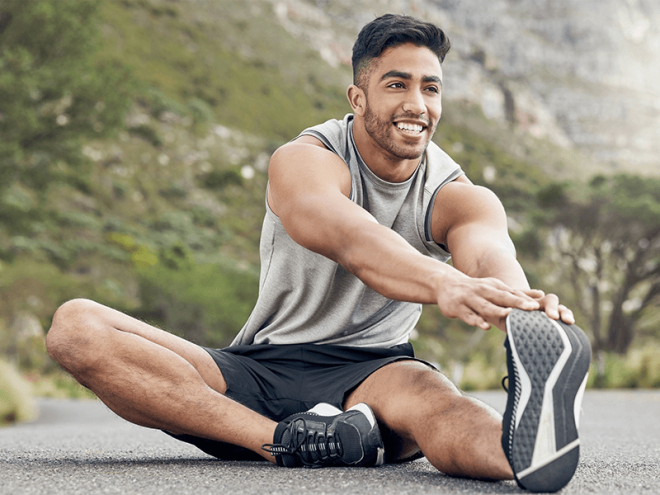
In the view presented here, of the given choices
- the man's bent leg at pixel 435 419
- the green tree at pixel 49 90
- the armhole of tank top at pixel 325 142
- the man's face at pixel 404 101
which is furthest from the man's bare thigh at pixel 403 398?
the green tree at pixel 49 90

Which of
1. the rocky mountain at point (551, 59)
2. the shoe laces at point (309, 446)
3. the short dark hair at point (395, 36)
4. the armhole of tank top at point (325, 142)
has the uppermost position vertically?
the rocky mountain at point (551, 59)

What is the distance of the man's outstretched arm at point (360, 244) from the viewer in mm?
1542

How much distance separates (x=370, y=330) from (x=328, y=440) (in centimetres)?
58

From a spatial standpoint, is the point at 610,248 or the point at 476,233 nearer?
the point at 476,233

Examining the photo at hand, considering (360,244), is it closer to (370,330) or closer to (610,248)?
(370,330)

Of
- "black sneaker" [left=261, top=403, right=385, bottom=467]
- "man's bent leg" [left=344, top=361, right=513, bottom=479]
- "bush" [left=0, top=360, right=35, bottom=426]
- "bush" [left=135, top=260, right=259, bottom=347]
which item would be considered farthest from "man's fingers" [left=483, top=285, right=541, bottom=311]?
"bush" [left=135, top=260, right=259, bottom=347]

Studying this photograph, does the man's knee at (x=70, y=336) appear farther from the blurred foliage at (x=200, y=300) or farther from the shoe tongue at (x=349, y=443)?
the blurred foliage at (x=200, y=300)

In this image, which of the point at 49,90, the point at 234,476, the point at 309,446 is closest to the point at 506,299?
the point at 309,446

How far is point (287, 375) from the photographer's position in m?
2.22

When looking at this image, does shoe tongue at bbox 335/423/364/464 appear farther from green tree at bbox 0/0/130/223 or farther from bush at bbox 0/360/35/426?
green tree at bbox 0/0/130/223

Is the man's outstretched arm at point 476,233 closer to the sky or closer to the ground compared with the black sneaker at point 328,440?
closer to the sky

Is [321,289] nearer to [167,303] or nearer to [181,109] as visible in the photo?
[167,303]

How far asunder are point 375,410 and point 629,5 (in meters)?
104

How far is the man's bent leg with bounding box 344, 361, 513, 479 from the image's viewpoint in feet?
5.56
